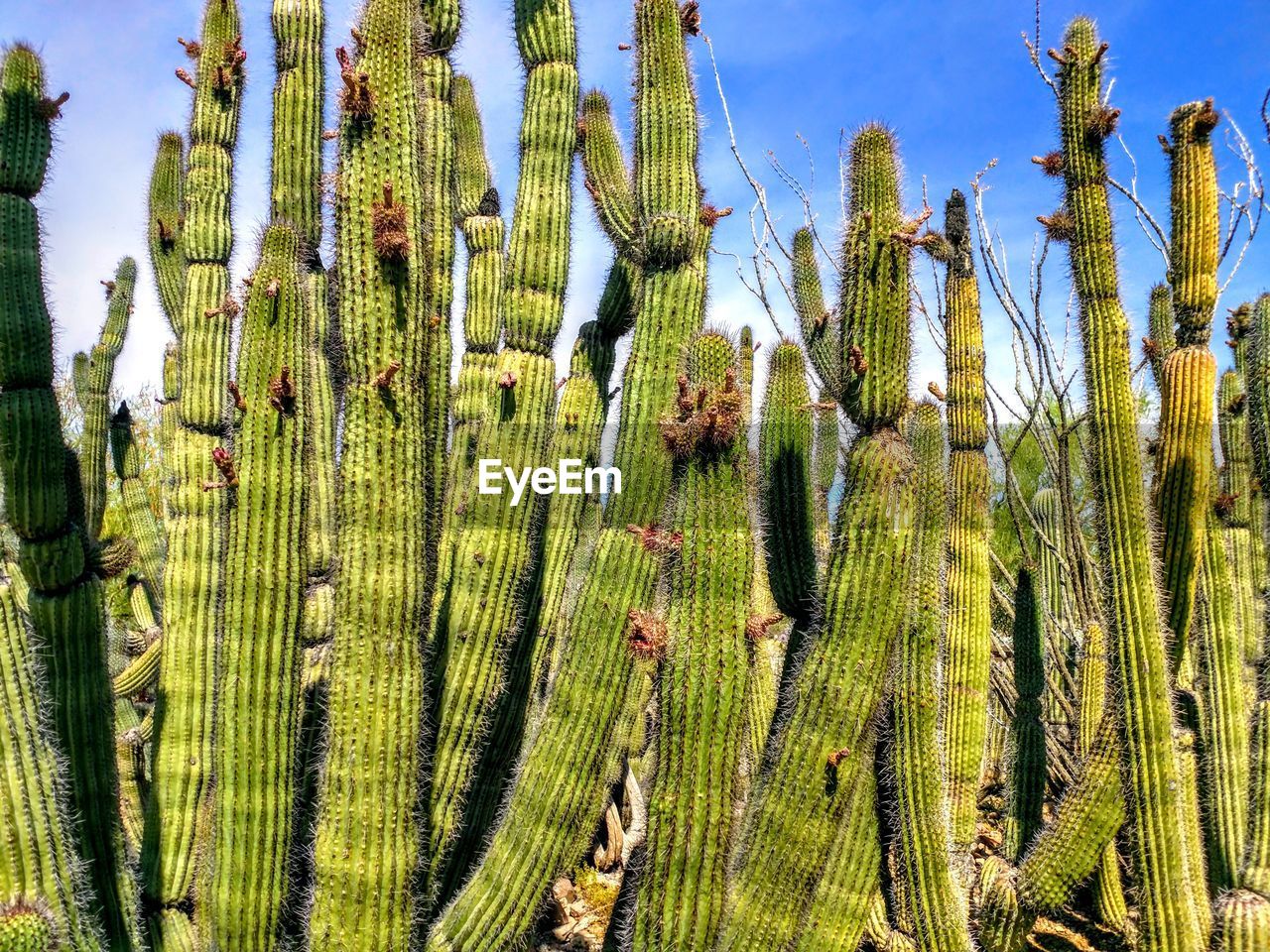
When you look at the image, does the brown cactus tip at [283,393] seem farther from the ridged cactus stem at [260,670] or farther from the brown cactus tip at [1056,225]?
the brown cactus tip at [1056,225]

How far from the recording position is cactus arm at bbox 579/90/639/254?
462 cm

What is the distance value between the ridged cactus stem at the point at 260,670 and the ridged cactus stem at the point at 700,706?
1.31 m

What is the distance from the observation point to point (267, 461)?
3248 millimetres

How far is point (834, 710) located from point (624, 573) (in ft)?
3.57

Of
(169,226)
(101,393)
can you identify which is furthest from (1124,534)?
(101,393)

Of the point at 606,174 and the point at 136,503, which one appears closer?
the point at 606,174

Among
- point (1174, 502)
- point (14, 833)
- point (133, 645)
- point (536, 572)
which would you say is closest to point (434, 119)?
point (536, 572)

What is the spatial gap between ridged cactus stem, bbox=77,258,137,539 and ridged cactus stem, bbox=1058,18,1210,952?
5792 mm

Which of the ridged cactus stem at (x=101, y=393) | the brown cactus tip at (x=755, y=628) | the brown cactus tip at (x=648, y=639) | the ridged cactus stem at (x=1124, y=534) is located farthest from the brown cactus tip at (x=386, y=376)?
the ridged cactus stem at (x=101, y=393)

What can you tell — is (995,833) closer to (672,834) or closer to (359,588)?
(672,834)

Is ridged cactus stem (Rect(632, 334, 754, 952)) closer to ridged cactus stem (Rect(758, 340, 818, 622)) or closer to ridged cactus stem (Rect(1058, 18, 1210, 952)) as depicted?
ridged cactus stem (Rect(758, 340, 818, 622))

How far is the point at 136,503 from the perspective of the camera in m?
7.96

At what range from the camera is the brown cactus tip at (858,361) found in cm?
326

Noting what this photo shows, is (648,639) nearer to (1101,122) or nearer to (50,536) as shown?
(50,536)
